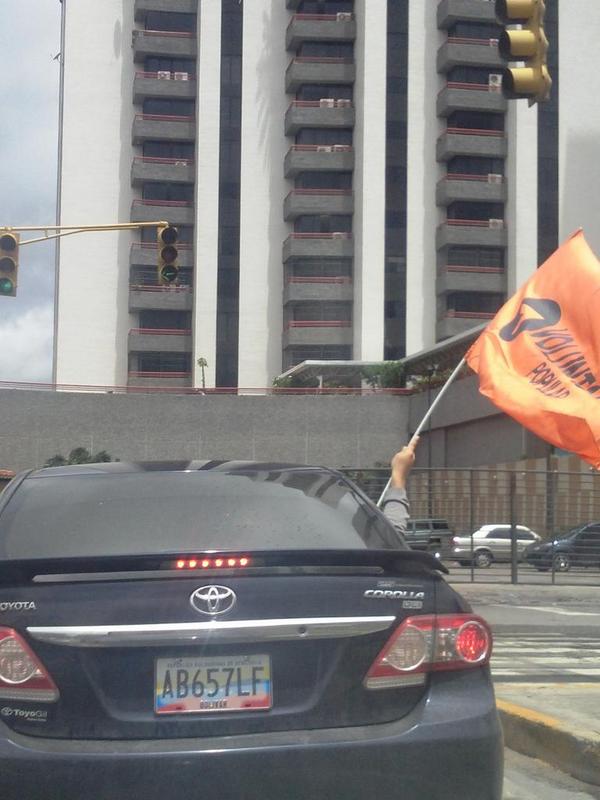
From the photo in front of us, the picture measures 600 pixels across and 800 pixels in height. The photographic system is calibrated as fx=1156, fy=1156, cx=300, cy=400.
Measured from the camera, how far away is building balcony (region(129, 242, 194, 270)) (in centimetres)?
6075

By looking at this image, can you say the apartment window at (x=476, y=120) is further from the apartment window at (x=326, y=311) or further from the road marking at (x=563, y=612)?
the road marking at (x=563, y=612)

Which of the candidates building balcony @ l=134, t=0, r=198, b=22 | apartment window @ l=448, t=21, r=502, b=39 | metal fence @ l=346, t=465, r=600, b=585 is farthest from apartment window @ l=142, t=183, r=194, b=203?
metal fence @ l=346, t=465, r=600, b=585

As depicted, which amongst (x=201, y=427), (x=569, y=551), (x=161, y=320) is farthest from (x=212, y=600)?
(x=161, y=320)

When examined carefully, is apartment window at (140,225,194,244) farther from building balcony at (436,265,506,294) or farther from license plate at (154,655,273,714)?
license plate at (154,655,273,714)

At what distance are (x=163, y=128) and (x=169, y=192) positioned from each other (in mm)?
3420

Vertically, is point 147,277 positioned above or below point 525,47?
above

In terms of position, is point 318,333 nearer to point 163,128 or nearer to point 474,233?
point 474,233

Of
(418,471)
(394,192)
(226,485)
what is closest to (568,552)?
(418,471)

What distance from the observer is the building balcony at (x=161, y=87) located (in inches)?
2442

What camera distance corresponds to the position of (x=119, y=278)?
202ft

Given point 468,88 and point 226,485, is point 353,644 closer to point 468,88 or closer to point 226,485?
point 226,485

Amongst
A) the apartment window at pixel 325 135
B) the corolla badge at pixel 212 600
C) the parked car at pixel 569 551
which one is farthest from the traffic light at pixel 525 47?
the apartment window at pixel 325 135

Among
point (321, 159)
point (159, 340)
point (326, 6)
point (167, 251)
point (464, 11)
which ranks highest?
point (326, 6)

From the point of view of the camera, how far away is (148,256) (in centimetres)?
6075
